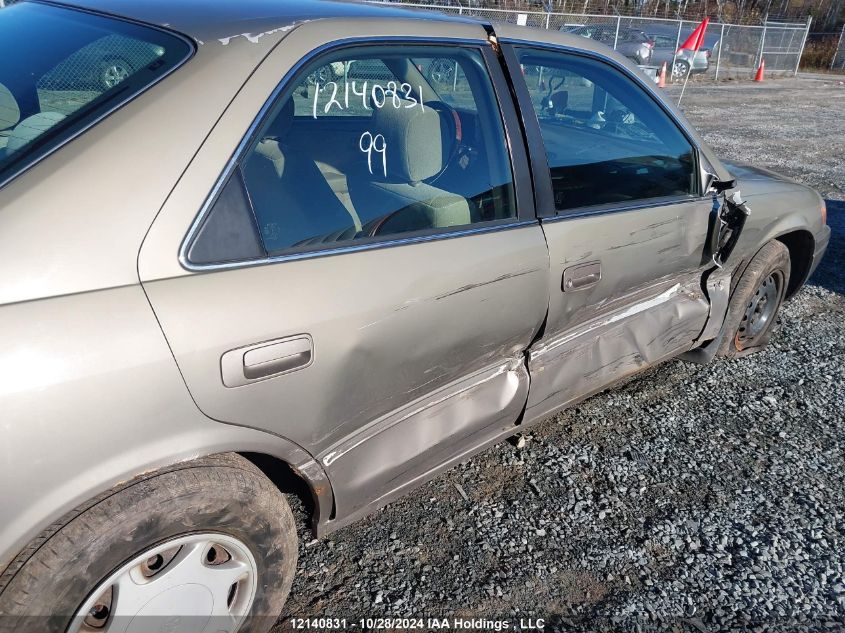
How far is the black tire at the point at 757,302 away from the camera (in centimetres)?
323

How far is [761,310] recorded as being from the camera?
3643 millimetres

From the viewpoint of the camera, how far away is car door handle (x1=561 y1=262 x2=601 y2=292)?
7.22 ft

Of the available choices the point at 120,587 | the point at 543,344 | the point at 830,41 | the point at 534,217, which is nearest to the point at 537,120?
the point at 534,217

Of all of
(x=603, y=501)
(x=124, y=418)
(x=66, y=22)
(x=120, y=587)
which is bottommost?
(x=603, y=501)

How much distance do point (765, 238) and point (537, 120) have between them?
1720 mm

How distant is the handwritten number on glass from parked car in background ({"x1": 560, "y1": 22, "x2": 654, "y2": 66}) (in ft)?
56.6

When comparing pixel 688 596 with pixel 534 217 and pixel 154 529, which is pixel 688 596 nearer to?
pixel 534 217

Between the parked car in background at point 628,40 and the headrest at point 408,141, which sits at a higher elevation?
the headrest at point 408,141

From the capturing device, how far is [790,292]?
3.84 metres

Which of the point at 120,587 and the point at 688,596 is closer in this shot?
the point at 120,587

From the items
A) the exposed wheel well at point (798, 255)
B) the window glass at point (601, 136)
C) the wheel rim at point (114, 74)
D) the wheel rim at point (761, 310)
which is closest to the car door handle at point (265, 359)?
the wheel rim at point (114, 74)

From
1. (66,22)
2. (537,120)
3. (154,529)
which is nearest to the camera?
(154,529)

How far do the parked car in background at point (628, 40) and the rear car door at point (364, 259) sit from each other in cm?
1708

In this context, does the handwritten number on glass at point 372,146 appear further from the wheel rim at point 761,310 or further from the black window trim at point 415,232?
the wheel rim at point 761,310
